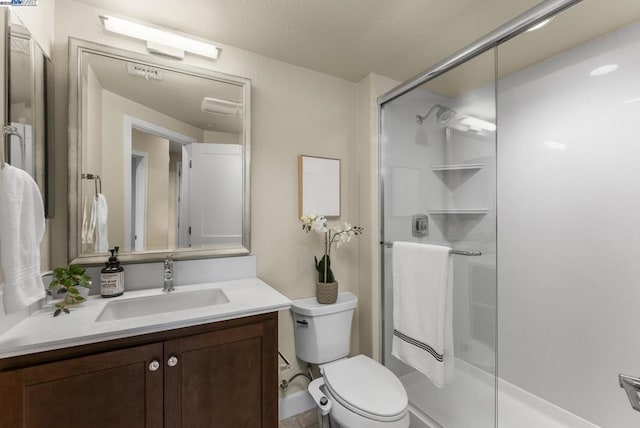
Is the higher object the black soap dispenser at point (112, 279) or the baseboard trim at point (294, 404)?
the black soap dispenser at point (112, 279)

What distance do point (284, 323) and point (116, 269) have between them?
979 millimetres

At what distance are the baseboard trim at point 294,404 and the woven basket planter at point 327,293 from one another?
0.64m

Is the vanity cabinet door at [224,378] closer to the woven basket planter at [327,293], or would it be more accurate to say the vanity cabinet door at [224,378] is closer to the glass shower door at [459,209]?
the woven basket planter at [327,293]

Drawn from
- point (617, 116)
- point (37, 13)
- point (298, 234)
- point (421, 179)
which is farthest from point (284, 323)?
point (617, 116)

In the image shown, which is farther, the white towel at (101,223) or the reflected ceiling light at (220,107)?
the reflected ceiling light at (220,107)

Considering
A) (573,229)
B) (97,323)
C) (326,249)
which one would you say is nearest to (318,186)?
(326,249)

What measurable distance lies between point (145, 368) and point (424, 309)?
1.29 metres

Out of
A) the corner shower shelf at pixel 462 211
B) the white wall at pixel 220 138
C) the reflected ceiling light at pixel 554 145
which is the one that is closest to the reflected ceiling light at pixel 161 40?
the white wall at pixel 220 138

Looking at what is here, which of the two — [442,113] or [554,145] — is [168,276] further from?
[554,145]

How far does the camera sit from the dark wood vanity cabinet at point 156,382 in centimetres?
82

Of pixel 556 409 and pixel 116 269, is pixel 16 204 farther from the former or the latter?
pixel 556 409

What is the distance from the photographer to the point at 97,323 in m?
0.96

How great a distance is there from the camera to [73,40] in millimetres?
1270

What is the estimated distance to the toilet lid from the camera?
3.90 ft
